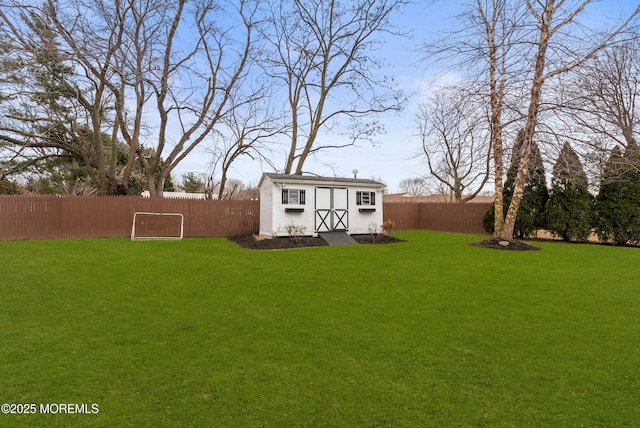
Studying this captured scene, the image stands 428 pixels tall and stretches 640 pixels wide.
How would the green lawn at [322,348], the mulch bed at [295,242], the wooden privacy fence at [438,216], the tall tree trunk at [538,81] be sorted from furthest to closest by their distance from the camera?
the wooden privacy fence at [438,216]
the mulch bed at [295,242]
the tall tree trunk at [538,81]
the green lawn at [322,348]

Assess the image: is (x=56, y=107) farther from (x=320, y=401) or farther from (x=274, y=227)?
(x=320, y=401)

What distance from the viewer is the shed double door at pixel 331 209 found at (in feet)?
43.3

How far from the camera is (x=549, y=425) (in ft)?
6.90

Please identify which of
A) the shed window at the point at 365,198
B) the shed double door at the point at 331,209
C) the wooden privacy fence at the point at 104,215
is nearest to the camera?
the wooden privacy fence at the point at 104,215

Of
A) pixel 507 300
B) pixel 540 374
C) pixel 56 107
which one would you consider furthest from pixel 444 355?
pixel 56 107

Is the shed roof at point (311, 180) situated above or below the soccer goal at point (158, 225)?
above

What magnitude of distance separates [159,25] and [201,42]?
8.59 feet

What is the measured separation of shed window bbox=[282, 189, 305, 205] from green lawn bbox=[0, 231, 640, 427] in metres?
6.23

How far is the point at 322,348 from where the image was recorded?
3.23 meters

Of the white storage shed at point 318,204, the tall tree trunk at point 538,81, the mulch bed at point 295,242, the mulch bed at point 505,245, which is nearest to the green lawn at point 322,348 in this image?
the mulch bed at point 505,245

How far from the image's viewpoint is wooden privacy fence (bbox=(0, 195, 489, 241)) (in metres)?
11.7

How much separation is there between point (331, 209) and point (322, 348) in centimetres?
1028

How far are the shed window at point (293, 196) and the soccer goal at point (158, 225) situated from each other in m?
4.35

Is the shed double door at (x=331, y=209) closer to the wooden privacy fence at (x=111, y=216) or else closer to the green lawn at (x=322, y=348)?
the wooden privacy fence at (x=111, y=216)
